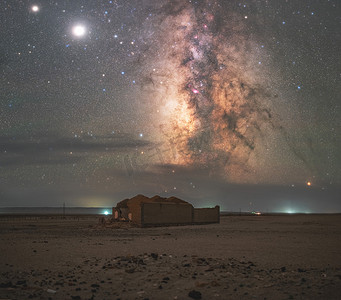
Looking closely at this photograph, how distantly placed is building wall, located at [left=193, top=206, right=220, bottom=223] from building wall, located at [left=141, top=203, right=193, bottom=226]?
126 centimetres

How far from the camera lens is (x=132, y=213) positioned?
4119cm

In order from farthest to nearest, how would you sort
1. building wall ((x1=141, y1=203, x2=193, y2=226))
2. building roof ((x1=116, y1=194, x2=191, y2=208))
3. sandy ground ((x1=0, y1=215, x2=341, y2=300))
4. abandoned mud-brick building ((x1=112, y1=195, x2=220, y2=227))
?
building roof ((x1=116, y1=194, x2=191, y2=208)), abandoned mud-brick building ((x1=112, y1=195, x2=220, y2=227)), building wall ((x1=141, y1=203, x2=193, y2=226)), sandy ground ((x1=0, y1=215, x2=341, y2=300))

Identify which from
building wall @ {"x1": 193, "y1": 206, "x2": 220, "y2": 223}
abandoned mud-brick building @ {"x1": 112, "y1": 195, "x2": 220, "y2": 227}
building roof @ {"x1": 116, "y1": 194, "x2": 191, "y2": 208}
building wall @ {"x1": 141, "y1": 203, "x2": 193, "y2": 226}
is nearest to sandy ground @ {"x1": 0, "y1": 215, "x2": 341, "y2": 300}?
building wall @ {"x1": 141, "y1": 203, "x2": 193, "y2": 226}

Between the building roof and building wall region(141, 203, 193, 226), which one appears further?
the building roof

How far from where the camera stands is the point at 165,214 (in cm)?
4100

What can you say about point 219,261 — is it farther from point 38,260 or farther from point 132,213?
point 132,213

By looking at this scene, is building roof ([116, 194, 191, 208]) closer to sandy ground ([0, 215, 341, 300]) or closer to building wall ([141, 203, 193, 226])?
building wall ([141, 203, 193, 226])

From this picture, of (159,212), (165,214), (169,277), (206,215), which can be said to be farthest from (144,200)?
(169,277)

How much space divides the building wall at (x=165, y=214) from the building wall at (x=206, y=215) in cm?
126

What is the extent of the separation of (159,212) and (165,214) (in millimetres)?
970

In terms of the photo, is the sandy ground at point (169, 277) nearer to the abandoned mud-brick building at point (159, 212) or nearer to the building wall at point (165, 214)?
the building wall at point (165, 214)

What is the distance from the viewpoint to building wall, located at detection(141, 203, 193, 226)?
3912 cm

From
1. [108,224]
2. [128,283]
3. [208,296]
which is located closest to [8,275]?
[128,283]

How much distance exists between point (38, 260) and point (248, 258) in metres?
7.85
